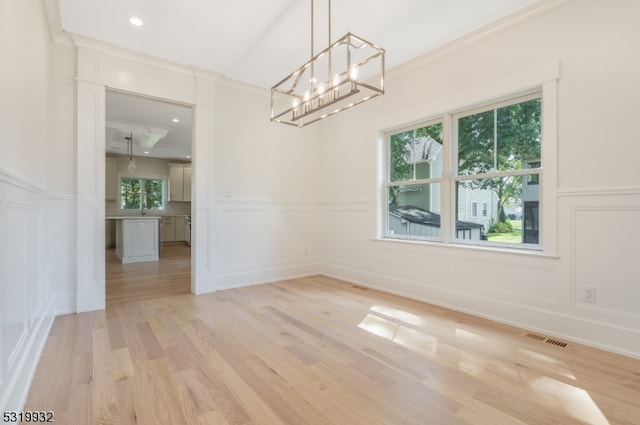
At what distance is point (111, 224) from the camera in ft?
28.3

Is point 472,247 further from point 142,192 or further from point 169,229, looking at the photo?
point 142,192

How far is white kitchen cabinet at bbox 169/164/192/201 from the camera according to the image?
9383mm

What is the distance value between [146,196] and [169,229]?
1.21 metres

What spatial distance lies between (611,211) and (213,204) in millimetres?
4068

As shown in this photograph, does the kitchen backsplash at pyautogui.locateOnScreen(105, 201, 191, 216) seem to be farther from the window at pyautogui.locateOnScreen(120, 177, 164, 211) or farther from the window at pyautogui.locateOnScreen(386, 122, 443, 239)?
the window at pyautogui.locateOnScreen(386, 122, 443, 239)

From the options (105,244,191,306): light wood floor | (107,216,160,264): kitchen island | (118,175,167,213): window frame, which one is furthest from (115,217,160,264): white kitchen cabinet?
(118,175,167,213): window frame

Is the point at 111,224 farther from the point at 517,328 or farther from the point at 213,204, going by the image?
the point at 517,328

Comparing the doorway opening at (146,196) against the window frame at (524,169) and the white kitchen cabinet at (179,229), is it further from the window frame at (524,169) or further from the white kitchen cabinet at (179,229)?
the window frame at (524,169)

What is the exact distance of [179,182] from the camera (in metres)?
9.48

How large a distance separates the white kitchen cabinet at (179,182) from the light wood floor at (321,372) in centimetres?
686

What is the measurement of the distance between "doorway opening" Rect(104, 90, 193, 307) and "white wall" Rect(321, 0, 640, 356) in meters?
3.35

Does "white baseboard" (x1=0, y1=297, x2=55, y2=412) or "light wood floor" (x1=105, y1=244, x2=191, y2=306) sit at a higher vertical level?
"white baseboard" (x1=0, y1=297, x2=55, y2=412)

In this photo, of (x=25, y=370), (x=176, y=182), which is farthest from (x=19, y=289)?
(x=176, y=182)

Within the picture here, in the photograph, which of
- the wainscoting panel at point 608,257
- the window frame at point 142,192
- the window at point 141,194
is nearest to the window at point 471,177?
the wainscoting panel at point 608,257
